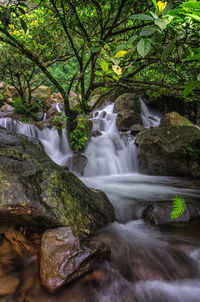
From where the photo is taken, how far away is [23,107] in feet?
30.7

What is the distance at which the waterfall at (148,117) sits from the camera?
33.7 feet

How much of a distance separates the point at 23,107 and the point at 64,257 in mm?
9549

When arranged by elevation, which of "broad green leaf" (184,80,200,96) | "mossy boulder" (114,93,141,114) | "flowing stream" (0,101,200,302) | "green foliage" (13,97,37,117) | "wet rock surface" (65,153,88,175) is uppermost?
"mossy boulder" (114,93,141,114)

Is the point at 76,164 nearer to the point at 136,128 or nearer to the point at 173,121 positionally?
the point at 136,128

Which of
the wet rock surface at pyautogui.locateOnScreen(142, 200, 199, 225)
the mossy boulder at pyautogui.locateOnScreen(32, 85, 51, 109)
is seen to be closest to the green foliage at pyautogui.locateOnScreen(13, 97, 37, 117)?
the mossy boulder at pyautogui.locateOnScreen(32, 85, 51, 109)

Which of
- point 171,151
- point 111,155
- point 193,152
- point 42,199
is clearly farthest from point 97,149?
point 42,199

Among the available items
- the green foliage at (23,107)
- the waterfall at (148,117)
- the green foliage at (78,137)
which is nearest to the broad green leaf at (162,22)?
the green foliage at (78,137)

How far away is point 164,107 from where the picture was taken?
11.3m

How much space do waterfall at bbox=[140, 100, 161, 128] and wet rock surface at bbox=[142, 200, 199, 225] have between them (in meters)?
7.64

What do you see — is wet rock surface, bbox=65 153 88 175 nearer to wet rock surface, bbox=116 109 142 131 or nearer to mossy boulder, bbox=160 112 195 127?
wet rock surface, bbox=116 109 142 131

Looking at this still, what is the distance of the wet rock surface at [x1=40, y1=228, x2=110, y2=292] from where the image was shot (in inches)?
57.2

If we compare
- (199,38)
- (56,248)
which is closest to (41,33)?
(199,38)

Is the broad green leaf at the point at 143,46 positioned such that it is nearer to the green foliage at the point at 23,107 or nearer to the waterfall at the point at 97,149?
the waterfall at the point at 97,149

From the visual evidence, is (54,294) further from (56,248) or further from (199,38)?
(199,38)
